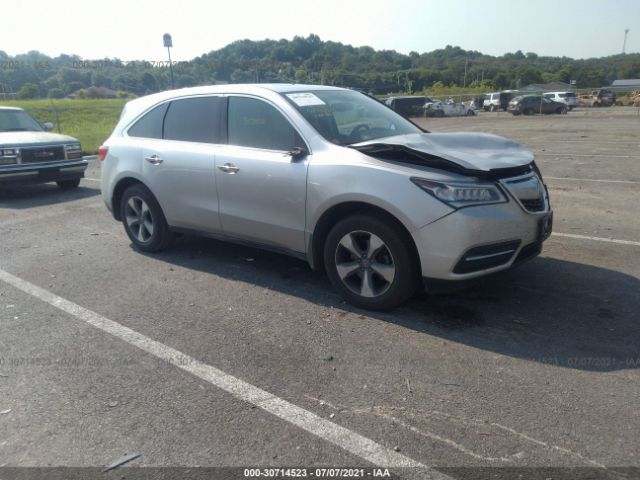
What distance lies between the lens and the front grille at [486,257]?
12.5 feet

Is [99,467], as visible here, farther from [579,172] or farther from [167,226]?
[579,172]

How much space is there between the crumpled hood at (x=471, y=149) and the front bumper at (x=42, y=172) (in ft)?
25.6

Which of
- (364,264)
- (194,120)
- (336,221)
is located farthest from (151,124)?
(364,264)

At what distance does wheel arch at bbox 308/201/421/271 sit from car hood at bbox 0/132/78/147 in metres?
7.58

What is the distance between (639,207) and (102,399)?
7407 mm

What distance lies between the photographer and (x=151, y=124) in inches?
230

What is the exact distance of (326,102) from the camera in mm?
4984

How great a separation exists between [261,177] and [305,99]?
84cm

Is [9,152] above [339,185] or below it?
below

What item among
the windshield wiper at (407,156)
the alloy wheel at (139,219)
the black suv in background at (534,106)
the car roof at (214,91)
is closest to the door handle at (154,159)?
the alloy wheel at (139,219)

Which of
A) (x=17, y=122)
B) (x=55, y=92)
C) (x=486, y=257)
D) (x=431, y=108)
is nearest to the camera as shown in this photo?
(x=486, y=257)

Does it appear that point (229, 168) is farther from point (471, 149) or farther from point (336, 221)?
point (471, 149)

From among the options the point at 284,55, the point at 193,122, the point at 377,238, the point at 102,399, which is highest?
the point at 284,55

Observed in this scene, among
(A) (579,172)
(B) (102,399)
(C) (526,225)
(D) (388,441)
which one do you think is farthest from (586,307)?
(A) (579,172)
